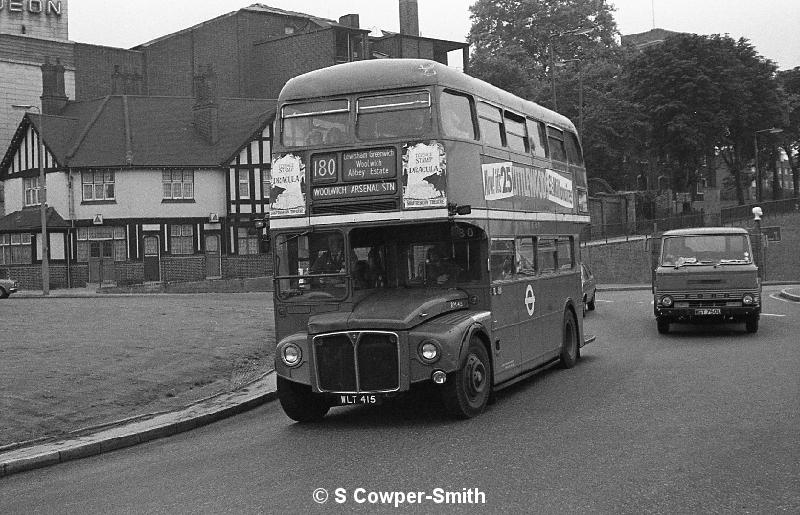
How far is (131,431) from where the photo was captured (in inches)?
446

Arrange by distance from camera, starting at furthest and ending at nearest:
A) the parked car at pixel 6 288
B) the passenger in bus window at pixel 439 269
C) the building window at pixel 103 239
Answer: the building window at pixel 103 239 < the parked car at pixel 6 288 < the passenger in bus window at pixel 439 269

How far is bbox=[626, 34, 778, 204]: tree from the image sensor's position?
68.1 m

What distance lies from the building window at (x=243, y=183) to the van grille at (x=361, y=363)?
4739 centimetres

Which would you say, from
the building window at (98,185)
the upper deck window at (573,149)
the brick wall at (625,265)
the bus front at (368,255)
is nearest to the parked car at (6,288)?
the building window at (98,185)

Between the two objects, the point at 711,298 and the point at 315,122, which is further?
the point at 711,298

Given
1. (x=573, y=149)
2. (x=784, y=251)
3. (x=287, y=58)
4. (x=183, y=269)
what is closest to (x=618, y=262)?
(x=784, y=251)

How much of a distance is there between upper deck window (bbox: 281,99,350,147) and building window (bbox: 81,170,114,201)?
44.6 m

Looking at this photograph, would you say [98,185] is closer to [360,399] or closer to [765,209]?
[765,209]

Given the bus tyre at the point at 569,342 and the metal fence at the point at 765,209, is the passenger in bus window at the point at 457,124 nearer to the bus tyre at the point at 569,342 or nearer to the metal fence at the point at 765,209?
the bus tyre at the point at 569,342

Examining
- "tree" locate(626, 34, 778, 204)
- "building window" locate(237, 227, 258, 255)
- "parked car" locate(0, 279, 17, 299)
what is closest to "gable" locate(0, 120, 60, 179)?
"building window" locate(237, 227, 258, 255)

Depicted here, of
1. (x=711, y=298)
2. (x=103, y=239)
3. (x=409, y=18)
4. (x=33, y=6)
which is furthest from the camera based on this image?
(x=409, y=18)

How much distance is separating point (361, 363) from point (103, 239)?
45.9 m

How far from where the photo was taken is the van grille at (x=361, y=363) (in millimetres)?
10719

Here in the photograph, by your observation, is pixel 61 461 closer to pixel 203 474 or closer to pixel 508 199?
pixel 203 474
